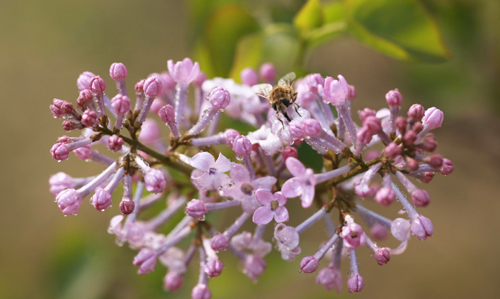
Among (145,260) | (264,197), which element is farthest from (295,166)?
(145,260)

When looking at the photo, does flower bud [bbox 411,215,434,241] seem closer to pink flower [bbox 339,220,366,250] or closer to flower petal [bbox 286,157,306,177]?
pink flower [bbox 339,220,366,250]

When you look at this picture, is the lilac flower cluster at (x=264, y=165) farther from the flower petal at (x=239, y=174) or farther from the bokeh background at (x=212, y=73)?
the bokeh background at (x=212, y=73)

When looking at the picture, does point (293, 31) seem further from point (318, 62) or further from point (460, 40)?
point (318, 62)

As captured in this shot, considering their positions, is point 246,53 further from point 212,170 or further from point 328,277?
point 328,277

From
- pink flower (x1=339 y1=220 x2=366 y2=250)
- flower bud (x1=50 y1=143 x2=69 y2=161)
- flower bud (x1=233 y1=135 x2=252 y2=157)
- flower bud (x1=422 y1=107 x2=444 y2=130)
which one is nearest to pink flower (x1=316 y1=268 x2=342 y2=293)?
pink flower (x1=339 y1=220 x2=366 y2=250)

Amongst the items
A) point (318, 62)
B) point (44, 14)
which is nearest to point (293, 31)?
point (318, 62)

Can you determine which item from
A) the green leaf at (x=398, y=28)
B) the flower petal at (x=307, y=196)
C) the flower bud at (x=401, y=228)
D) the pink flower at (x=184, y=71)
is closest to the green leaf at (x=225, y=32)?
the green leaf at (x=398, y=28)

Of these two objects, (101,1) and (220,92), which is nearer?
(220,92)
